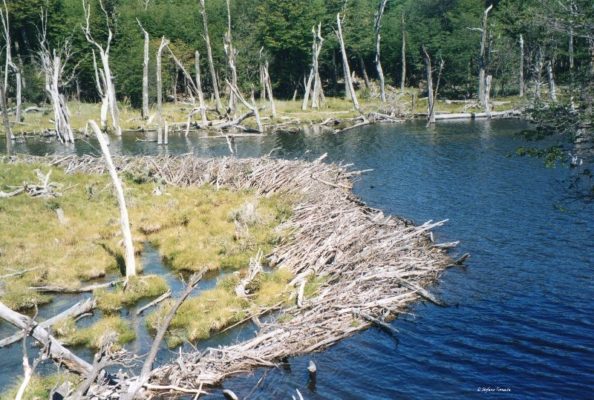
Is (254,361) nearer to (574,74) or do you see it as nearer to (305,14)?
(574,74)

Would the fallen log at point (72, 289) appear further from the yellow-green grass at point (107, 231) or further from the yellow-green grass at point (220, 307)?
the yellow-green grass at point (220, 307)

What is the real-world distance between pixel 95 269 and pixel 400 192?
18907 millimetres

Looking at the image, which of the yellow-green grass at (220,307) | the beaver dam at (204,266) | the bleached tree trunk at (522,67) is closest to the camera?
the beaver dam at (204,266)

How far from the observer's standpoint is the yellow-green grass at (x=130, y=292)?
2028 cm

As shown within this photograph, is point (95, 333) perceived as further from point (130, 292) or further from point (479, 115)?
point (479, 115)

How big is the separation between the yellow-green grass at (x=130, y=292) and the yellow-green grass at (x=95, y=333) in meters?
1.47

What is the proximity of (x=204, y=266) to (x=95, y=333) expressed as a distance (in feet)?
19.2

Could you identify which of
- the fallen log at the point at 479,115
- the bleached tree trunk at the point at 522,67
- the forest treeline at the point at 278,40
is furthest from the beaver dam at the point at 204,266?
the forest treeline at the point at 278,40

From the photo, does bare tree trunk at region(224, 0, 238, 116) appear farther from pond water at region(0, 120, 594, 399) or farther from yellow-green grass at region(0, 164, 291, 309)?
pond water at region(0, 120, 594, 399)

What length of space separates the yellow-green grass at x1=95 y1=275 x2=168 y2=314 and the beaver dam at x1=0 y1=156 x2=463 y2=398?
55 mm

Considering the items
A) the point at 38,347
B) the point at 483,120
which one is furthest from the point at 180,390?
the point at 483,120

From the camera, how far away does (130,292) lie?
21047 millimetres

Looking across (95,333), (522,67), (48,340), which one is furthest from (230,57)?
(48,340)

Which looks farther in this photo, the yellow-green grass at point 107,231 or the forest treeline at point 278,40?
the forest treeline at point 278,40
